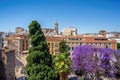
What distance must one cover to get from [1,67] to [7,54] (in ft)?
5.86

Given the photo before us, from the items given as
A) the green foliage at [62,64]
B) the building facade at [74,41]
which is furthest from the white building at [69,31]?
the green foliage at [62,64]

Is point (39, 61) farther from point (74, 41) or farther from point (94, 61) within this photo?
point (74, 41)

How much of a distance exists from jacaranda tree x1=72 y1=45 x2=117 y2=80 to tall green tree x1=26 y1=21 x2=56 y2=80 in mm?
9850

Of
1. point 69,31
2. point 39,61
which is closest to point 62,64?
point 39,61

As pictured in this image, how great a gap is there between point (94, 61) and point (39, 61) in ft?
39.7

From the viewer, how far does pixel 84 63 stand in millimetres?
42031

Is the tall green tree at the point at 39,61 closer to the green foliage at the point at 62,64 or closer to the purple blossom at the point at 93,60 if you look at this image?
the green foliage at the point at 62,64

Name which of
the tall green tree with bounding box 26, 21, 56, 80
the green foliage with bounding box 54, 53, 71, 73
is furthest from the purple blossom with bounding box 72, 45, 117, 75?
the green foliage with bounding box 54, 53, 71, 73

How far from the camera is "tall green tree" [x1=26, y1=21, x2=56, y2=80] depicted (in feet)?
106

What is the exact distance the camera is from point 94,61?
41.5 meters

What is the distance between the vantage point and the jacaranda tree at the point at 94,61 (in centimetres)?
4131

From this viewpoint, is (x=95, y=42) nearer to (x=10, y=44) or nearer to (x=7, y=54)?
(x=10, y=44)

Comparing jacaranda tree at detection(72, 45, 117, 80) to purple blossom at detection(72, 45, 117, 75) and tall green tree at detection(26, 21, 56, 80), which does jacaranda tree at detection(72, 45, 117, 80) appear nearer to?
purple blossom at detection(72, 45, 117, 75)

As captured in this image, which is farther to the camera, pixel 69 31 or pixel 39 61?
pixel 69 31
